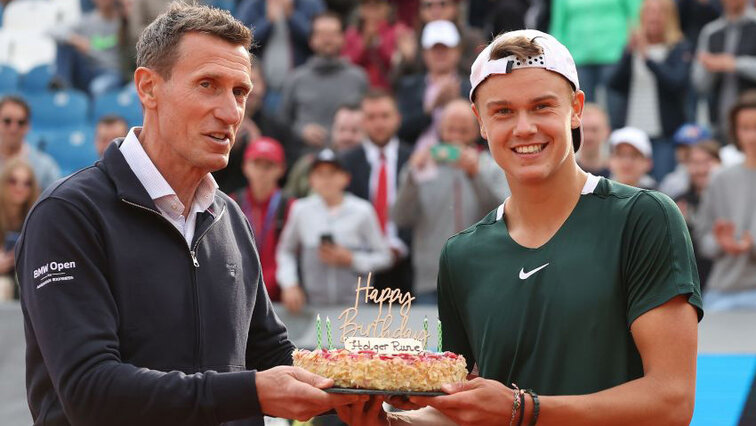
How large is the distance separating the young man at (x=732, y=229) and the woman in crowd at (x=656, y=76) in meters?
2.21

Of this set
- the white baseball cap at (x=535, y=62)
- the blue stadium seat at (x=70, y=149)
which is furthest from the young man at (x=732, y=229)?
the blue stadium seat at (x=70, y=149)

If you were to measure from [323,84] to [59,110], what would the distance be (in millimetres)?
3919

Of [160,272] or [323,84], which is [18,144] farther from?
[160,272]

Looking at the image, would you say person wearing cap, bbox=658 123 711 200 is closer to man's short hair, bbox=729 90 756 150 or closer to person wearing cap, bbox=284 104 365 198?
man's short hair, bbox=729 90 756 150

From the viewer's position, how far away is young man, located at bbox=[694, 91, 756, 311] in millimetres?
9367

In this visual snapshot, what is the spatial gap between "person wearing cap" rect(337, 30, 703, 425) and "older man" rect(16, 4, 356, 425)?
0.57 metres

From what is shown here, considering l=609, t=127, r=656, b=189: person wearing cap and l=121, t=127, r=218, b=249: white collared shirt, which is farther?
l=609, t=127, r=656, b=189: person wearing cap

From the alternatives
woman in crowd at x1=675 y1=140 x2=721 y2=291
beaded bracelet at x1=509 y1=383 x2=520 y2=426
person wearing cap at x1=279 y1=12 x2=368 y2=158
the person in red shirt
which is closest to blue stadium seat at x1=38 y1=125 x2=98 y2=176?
person wearing cap at x1=279 y1=12 x2=368 y2=158

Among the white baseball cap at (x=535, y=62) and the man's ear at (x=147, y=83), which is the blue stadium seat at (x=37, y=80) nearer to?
the man's ear at (x=147, y=83)

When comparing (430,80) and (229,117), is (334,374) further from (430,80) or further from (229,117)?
(430,80)

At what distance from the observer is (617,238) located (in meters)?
4.28

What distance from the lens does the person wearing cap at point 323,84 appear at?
13047 millimetres

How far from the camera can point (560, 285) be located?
170 inches

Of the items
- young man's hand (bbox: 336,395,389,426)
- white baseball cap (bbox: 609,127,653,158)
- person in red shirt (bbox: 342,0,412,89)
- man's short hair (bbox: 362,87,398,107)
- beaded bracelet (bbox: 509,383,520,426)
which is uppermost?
person in red shirt (bbox: 342,0,412,89)
